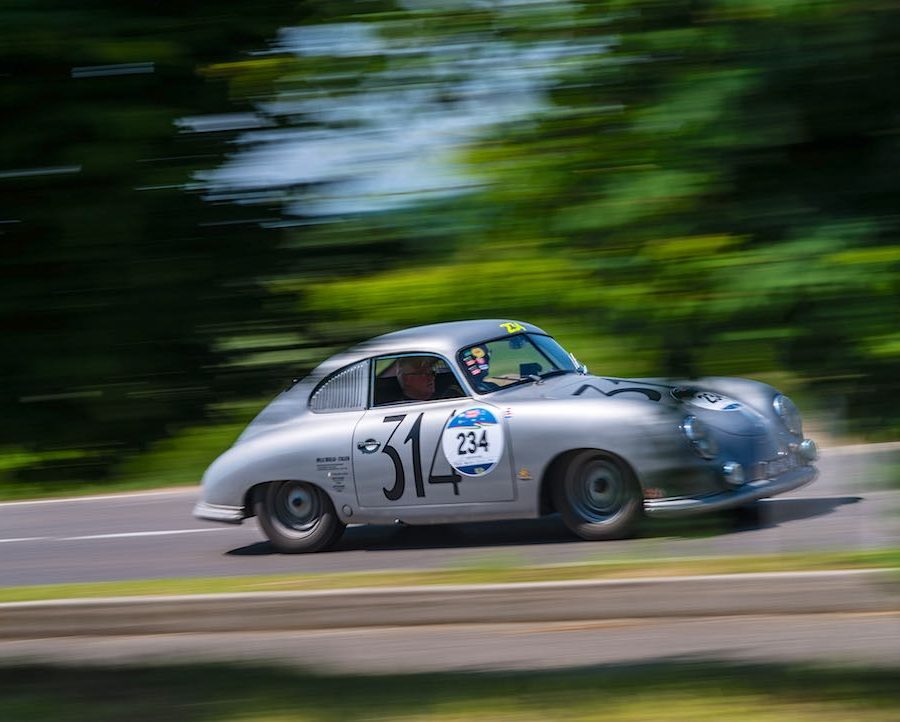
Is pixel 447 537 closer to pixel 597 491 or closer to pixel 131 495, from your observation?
pixel 597 491

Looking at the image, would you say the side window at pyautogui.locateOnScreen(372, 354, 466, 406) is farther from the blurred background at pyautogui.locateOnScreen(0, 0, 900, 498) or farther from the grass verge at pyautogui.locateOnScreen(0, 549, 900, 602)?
the blurred background at pyautogui.locateOnScreen(0, 0, 900, 498)

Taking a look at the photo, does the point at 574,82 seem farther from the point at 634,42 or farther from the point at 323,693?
the point at 323,693

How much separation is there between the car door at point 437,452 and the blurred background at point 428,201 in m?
4.18

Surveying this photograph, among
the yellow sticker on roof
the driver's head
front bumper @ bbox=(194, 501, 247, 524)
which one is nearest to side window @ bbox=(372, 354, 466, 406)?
the driver's head

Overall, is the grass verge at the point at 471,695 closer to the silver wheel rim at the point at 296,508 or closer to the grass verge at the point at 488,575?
the grass verge at the point at 488,575

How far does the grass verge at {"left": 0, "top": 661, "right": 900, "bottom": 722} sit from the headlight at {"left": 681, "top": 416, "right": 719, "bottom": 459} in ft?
3.52

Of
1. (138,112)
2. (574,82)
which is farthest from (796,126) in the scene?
(138,112)

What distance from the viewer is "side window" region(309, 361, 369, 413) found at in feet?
26.6

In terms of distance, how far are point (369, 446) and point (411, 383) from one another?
1.74 ft

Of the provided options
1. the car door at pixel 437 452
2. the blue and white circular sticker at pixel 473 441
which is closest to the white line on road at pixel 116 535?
the car door at pixel 437 452

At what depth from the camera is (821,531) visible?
26.0ft

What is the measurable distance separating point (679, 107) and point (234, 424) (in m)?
1.83

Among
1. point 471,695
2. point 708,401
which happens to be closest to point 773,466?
point 471,695

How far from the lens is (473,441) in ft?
27.3
